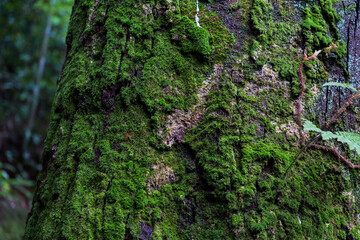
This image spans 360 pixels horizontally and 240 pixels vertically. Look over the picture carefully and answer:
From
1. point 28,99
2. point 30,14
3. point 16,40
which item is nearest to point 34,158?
point 28,99

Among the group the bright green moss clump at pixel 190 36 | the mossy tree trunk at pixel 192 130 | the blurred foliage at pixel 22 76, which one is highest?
the bright green moss clump at pixel 190 36

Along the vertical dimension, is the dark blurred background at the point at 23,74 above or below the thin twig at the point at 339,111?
below

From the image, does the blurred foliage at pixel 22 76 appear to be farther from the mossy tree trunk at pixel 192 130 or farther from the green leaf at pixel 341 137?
the green leaf at pixel 341 137

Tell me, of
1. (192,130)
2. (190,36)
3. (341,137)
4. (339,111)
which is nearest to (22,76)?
(190,36)

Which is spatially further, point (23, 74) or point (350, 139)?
point (23, 74)

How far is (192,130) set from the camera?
121 centimetres

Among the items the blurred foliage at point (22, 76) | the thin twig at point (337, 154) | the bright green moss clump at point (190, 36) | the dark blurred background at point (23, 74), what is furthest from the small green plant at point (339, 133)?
the blurred foliage at point (22, 76)

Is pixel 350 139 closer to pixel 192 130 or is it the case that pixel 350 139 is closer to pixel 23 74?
pixel 192 130

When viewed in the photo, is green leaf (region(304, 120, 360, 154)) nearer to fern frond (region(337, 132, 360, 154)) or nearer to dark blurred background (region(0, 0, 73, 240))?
fern frond (region(337, 132, 360, 154))

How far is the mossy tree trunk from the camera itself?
1079 mm

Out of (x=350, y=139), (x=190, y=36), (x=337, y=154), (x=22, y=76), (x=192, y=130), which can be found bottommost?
(x=22, y=76)

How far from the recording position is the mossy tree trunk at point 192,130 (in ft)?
3.54

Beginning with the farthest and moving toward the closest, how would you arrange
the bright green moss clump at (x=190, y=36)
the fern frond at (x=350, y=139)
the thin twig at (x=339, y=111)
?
the bright green moss clump at (x=190, y=36)
the thin twig at (x=339, y=111)
the fern frond at (x=350, y=139)

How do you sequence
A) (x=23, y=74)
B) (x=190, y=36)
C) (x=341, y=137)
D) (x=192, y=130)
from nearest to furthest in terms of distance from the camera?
(x=341, y=137) → (x=192, y=130) → (x=190, y=36) → (x=23, y=74)
